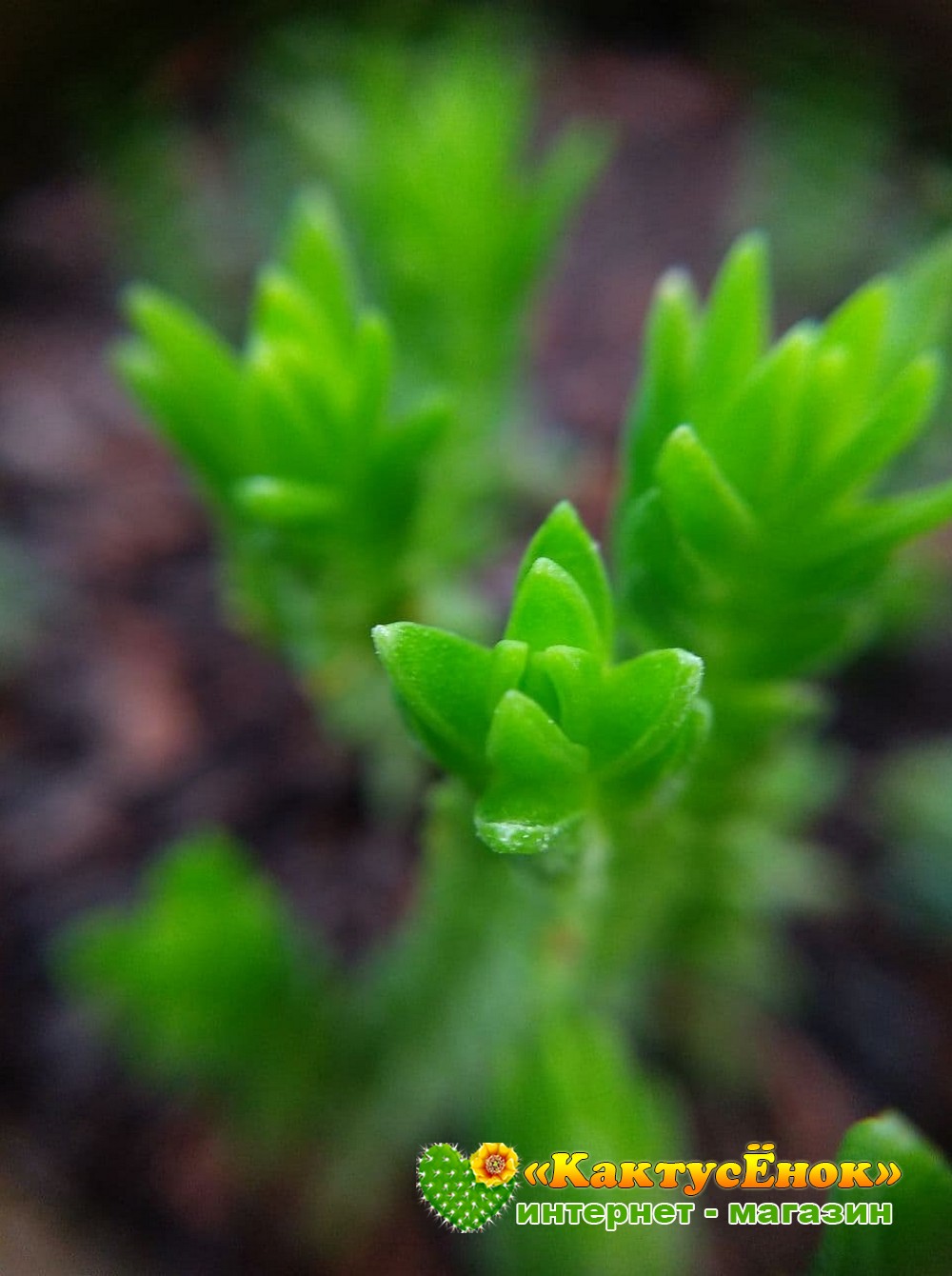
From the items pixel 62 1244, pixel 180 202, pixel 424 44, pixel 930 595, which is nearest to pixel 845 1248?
pixel 62 1244

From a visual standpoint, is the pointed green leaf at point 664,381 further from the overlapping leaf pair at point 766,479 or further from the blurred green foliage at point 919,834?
the blurred green foliage at point 919,834

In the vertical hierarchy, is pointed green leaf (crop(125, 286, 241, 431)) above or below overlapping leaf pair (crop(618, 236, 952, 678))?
above

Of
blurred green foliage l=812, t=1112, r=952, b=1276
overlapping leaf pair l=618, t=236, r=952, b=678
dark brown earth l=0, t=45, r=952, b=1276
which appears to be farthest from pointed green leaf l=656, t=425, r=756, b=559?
dark brown earth l=0, t=45, r=952, b=1276

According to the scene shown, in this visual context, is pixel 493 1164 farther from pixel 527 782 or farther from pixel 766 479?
pixel 766 479

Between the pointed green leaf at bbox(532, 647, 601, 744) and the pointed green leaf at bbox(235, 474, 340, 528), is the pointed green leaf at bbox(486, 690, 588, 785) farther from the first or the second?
the pointed green leaf at bbox(235, 474, 340, 528)

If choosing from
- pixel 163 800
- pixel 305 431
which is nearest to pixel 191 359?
pixel 305 431

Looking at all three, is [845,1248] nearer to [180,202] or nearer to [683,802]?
[683,802]

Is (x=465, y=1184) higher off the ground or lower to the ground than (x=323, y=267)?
lower
